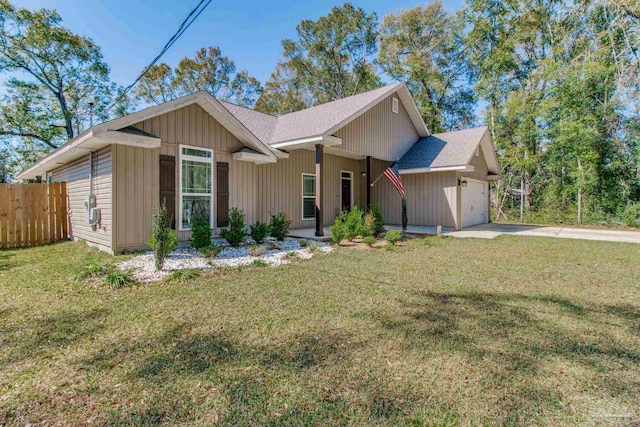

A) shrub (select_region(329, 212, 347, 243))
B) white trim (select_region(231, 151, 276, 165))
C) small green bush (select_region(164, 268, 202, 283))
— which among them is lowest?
small green bush (select_region(164, 268, 202, 283))

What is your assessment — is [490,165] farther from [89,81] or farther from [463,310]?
[89,81]

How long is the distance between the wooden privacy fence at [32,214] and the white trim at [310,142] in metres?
6.69

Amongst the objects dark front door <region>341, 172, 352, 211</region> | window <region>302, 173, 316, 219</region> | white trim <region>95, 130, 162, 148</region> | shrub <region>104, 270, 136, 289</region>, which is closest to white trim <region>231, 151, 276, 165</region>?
white trim <region>95, 130, 162, 148</region>

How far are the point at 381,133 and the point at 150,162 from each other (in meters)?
8.50

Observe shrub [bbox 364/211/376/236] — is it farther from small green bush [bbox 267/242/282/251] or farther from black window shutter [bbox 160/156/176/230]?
black window shutter [bbox 160/156/176/230]

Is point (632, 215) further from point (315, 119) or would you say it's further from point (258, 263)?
point (258, 263)

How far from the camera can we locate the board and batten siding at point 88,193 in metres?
6.45

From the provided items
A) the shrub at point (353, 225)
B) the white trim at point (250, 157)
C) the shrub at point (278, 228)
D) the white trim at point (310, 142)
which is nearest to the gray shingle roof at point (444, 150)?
the white trim at point (310, 142)

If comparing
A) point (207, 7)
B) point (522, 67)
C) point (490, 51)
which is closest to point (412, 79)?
point (490, 51)

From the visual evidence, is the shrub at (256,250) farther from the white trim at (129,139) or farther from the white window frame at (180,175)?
the white trim at (129,139)

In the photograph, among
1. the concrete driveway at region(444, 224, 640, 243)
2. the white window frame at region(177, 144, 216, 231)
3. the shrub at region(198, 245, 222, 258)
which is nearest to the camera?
the shrub at region(198, 245, 222, 258)

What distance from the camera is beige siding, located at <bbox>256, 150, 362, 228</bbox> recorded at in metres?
10.2

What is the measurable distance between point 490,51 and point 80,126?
89.4 ft

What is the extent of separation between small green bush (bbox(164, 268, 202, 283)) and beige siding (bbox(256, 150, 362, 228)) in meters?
5.13
